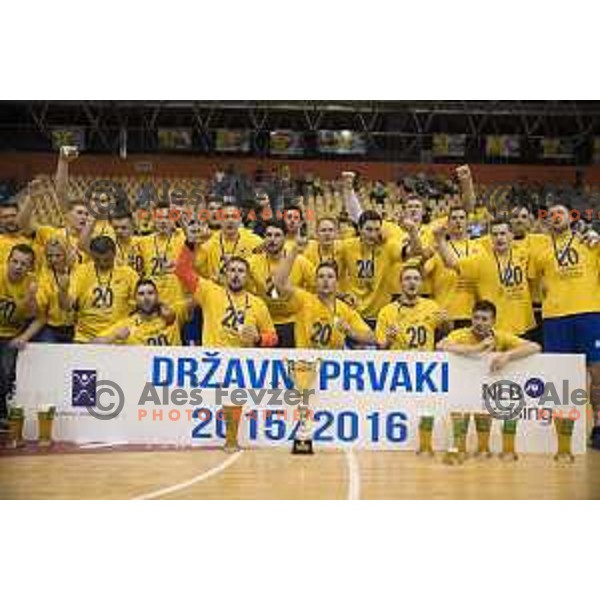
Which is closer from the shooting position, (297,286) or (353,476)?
(353,476)

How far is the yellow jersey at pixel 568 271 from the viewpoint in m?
5.41

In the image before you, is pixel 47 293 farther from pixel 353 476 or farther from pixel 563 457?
pixel 563 457

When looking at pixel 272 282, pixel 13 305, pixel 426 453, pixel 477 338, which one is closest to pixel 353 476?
pixel 426 453

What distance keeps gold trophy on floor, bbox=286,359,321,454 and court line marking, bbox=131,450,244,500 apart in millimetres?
325

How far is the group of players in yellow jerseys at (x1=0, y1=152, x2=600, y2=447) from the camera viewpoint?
5.36 m

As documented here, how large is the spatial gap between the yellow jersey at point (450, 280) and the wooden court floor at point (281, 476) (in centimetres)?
83

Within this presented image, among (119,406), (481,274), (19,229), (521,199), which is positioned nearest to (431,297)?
(481,274)

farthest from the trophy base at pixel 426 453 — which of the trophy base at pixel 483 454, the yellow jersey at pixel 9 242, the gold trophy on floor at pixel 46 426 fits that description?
the yellow jersey at pixel 9 242

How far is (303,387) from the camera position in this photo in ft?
17.3

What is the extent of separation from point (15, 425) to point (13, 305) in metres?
0.65

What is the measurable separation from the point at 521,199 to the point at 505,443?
1.32 metres

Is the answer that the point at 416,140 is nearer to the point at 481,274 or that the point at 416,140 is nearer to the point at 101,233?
the point at 481,274

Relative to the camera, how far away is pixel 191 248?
17.7ft

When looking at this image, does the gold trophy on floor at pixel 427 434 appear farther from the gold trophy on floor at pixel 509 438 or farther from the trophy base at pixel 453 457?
the gold trophy on floor at pixel 509 438
